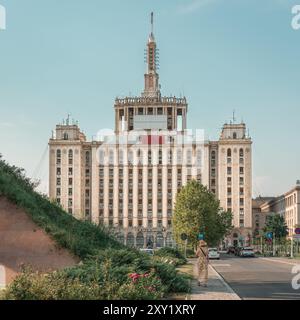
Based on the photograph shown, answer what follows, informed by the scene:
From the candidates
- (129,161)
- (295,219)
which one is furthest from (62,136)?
(295,219)

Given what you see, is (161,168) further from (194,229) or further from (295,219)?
(194,229)

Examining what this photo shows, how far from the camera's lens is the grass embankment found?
48.6 ft

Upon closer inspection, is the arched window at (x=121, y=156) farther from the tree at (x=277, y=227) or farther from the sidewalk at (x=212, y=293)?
the sidewalk at (x=212, y=293)

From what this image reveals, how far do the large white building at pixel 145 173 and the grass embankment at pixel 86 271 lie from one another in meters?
116

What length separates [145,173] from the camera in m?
145

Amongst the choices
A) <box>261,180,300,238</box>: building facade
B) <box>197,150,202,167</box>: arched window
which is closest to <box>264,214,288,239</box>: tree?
<box>261,180,300,238</box>: building facade

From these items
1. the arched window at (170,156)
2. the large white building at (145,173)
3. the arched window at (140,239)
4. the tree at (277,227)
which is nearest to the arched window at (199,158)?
the large white building at (145,173)

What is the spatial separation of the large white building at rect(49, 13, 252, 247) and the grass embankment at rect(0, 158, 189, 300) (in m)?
116

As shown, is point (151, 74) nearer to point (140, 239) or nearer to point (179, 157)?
point (179, 157)

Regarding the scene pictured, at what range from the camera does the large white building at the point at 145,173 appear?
142750mm

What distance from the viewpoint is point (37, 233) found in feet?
67.3

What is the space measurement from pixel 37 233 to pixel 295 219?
120 m

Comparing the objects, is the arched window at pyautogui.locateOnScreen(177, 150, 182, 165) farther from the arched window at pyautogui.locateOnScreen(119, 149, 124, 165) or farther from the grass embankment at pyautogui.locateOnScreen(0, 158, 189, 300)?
the grass embankment at pyautogui.locateOnScreen(0, 158, 189, 300)
